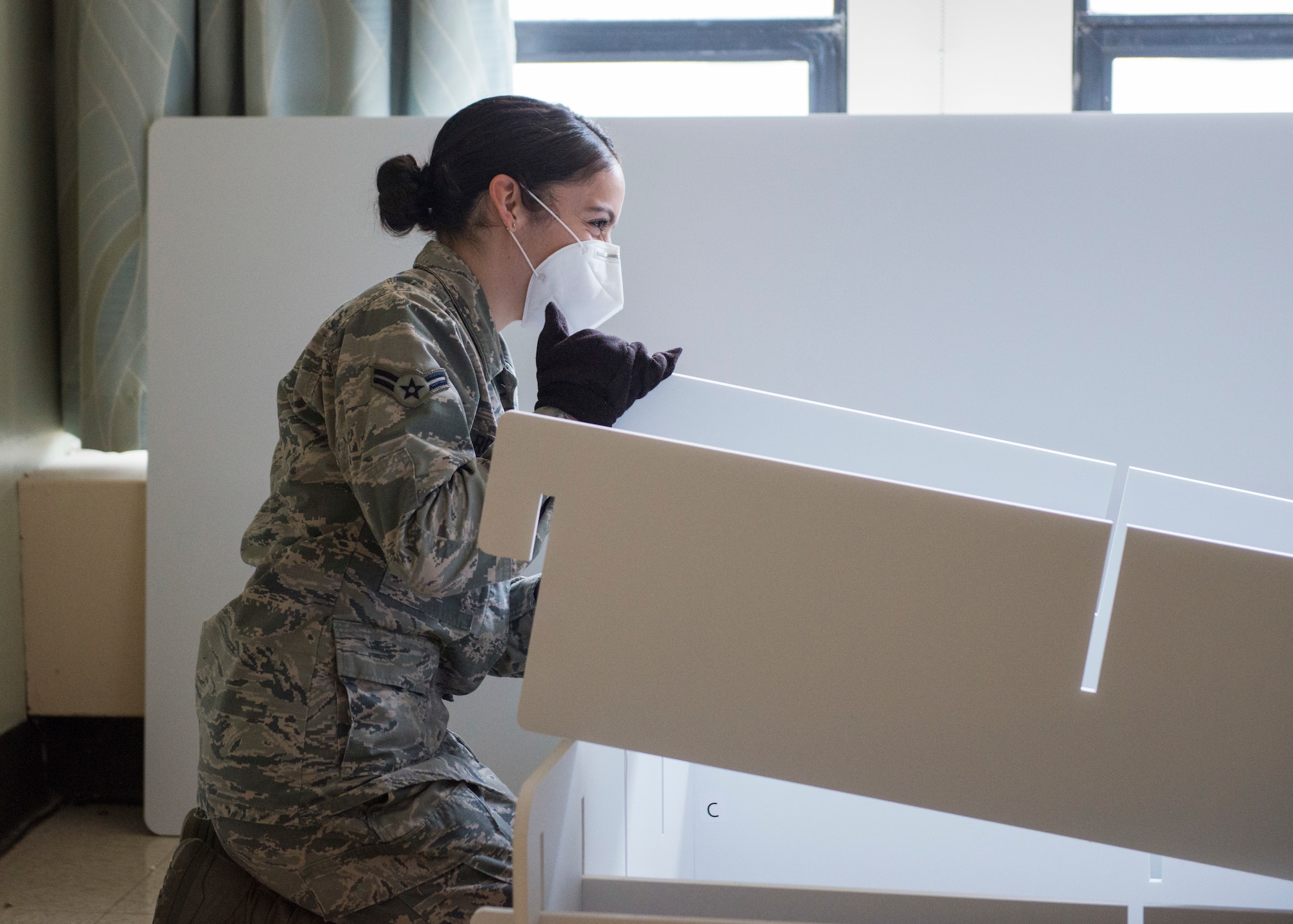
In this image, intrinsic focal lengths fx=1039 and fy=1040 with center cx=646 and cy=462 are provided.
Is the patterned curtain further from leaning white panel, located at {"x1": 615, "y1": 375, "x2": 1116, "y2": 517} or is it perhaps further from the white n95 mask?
leaning white panel, located at {"x1": 615, "y1": 375, "x2": 1116, "y2": 517}

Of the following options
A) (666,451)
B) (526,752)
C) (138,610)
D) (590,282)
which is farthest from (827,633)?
(138,610)

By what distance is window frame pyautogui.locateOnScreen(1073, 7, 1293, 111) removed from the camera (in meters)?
1.86

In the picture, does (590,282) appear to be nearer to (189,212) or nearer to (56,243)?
(189,212)

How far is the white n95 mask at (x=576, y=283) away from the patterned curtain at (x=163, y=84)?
2.52 feet

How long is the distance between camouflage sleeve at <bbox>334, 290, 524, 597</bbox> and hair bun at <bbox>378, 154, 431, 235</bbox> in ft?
0.67

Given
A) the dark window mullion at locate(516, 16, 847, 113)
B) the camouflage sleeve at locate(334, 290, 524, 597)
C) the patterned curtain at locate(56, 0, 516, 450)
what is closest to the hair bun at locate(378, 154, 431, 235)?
the camouflage sleeve at locate(334, 290, 524, 597)

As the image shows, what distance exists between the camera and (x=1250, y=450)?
1469mm

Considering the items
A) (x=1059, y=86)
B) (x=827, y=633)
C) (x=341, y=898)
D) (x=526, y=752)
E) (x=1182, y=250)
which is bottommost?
(x=526, y=752)

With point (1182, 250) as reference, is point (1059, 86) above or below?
above

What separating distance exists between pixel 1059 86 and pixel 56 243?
1.75 m

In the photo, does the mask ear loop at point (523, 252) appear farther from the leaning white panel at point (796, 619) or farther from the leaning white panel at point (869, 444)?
the leaning white panel at point (796, 619)

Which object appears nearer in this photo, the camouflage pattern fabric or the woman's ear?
the camouflage pattern fabric

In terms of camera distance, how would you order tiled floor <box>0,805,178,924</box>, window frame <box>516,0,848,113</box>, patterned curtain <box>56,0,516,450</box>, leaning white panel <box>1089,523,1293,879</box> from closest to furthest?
leaning white panel <box>1089,523,1293,879</box> < tiled floor <box>0,805,178,924</box> < patterned curtain <box>56,0,516,450</box> < window frame <box>516,0,848,113</box>

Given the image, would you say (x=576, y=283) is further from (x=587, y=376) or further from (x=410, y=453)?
(x=410, y=453)
